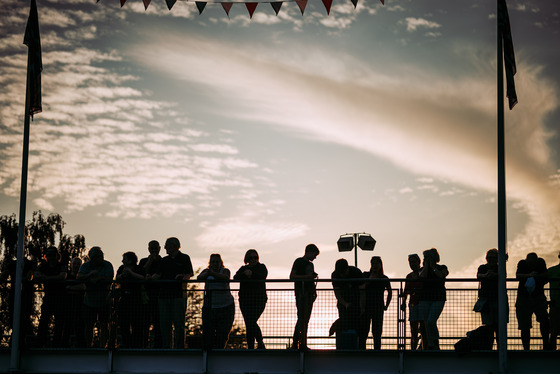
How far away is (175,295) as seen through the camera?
13.4 meters

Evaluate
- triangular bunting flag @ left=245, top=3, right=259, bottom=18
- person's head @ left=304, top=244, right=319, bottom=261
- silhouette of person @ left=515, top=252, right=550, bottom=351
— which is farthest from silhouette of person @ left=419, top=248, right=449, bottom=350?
triangular bunting flag @ left=245, top=3, right=259, bottom=18

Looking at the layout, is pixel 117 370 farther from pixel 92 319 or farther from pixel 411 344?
pixel 411 344

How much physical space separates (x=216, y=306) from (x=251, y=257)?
3.36 ft

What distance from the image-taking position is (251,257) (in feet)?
45.5

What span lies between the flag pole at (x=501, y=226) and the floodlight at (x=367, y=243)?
1640 centimetres

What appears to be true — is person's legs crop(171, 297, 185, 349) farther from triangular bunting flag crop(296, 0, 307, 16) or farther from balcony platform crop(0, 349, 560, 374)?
triangular bunting flag crop(296, 0, 307, 16)

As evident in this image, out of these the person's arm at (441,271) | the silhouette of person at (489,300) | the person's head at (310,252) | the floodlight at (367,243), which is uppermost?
the floodlight at (367,243)

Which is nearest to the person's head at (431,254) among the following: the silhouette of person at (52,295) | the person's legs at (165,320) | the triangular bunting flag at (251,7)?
the person's legs at (165,320)

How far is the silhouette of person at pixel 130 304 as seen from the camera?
13.6 metres

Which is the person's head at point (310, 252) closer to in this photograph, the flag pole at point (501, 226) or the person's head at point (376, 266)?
the person's head at point (376, 266)

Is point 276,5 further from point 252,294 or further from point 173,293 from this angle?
point 173,293


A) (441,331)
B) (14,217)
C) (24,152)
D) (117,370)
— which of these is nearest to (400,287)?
(441,331)

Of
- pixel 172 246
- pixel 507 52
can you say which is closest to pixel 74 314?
pixel 172 246

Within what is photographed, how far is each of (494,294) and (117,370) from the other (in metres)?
6.35
